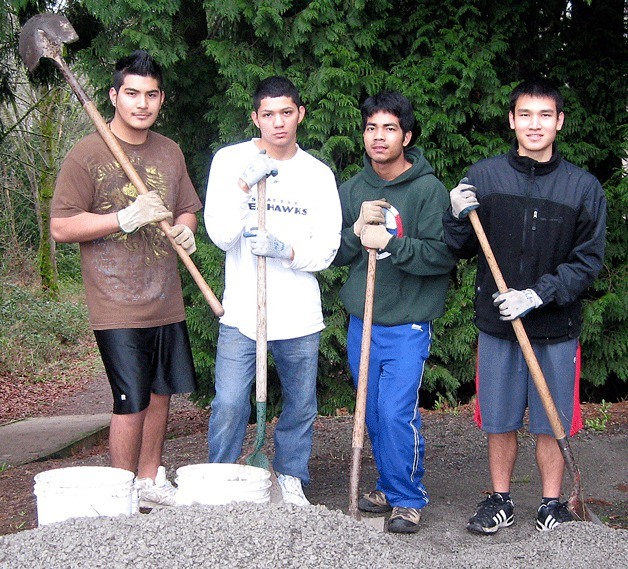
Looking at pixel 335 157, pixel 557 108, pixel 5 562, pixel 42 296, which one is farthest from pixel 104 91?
pixel 42 296

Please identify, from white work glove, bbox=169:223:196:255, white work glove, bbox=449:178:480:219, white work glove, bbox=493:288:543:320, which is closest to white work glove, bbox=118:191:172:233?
white work glove, bbox=169:223:196:255

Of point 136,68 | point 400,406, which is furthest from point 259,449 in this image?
point 136,68

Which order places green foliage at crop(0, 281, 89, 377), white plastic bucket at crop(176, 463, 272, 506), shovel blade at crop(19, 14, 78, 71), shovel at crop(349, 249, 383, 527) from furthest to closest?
green foliage at crop(0, 281, 89, 377) → shovel blade at crop(19, 14, 78, 71) → shovel at crop(349, 249, 383, 527) → white plastic bucket at crop(176, 463, 272, 506)

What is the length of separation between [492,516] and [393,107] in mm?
2035

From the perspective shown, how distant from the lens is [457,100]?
636 cm

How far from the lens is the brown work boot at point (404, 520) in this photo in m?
4.14

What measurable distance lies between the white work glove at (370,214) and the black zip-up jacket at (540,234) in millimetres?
320

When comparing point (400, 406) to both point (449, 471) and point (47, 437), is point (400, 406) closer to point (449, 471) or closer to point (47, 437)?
point (449, 471)

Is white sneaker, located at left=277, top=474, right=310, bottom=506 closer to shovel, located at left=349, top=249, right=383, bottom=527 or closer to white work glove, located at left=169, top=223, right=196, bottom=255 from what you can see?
shovel, located at left=349, top=249, right=383, bottom=527

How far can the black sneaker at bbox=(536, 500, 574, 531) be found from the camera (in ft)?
13.3

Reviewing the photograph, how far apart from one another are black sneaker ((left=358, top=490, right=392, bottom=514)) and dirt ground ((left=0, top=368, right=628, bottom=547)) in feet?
0.37

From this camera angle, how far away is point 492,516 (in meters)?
4.13

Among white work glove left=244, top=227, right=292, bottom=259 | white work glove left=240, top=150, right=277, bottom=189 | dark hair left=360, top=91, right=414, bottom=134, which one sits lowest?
white work glove left=244, top=227, right=292, bottom=259

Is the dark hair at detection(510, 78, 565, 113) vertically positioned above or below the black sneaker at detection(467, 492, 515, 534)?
above
